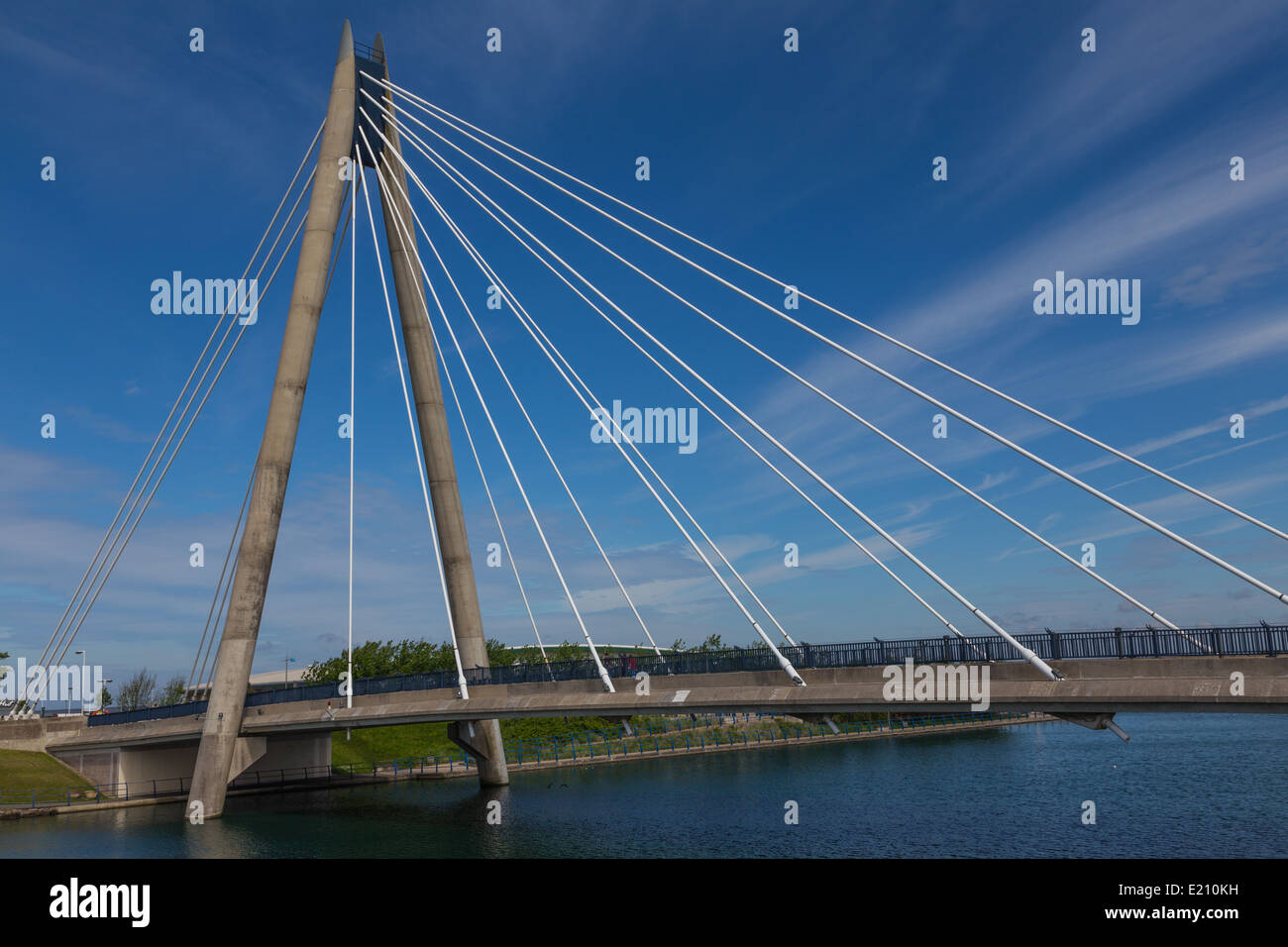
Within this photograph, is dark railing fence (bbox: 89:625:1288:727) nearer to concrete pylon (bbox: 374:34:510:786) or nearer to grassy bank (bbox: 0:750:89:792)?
concrete pylon (bbox: 374:34:510:786)

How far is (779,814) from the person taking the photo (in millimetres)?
34000

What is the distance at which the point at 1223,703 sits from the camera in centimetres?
1700

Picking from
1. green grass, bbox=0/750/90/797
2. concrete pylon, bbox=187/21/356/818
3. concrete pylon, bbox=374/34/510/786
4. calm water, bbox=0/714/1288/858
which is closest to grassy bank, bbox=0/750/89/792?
green grass, bbox=0/750/90/797

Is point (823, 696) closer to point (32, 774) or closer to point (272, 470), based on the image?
point (272, 470)

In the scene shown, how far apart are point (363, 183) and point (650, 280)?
18616 millimetres

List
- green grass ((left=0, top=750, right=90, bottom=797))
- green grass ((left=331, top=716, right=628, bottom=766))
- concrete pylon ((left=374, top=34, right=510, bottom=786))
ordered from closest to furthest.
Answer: concrete pylon ((left=374, top=34, right=510, bottom=786)) → green grass ((left=0, top=750, right=90, bottom=797)) → green grass ((left=331, top=716, right=628, bottom=766))

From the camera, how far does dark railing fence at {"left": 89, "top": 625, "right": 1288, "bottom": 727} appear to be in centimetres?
1980

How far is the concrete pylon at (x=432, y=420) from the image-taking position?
138 ft

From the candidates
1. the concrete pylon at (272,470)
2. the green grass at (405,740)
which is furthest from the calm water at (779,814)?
the green grass at (405,740)

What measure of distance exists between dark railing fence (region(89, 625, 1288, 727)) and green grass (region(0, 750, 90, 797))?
1229cm

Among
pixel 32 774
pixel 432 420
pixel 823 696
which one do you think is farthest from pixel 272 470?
pixel 823 696

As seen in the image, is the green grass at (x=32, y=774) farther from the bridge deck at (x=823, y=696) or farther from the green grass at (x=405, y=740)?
the green grass at (x=405, y=740)
